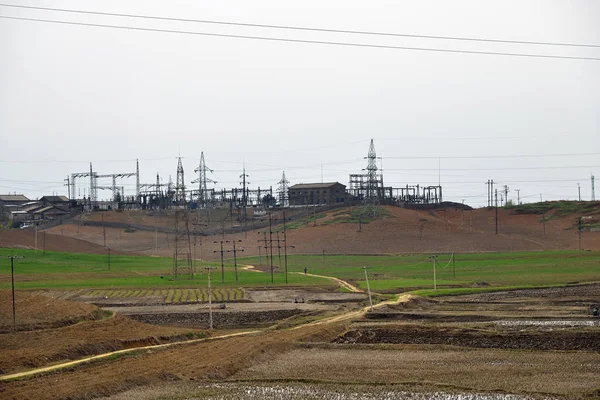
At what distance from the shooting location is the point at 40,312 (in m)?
52.8

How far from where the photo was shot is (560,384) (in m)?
32.4

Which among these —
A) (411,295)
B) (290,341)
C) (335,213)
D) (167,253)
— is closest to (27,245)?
(167,253)

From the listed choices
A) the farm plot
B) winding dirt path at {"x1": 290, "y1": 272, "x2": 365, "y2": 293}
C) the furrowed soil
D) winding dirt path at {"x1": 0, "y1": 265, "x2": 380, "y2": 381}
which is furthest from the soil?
winding dirt path at {"x1": 290, "y1": 272, "x2": 365, "y2": 293}

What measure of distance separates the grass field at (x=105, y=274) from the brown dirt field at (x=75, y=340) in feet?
76.2

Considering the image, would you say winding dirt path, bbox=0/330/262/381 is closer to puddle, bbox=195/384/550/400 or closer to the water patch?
puddle, bbox=195/384/550/400

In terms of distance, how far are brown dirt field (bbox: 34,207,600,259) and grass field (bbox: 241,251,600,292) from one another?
364 inches

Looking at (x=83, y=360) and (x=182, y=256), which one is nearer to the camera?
(x=83, y=360)

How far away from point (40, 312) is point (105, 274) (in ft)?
153

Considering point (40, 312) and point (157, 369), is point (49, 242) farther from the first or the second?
point (157, 369)

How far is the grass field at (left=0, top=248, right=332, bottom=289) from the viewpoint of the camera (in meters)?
85.4

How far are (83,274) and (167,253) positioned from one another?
4718cm

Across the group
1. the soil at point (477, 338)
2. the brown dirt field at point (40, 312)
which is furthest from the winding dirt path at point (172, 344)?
the soil at point (477, 338)

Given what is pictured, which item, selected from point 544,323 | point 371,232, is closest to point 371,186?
point 371,232

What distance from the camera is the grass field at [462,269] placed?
81.6m
